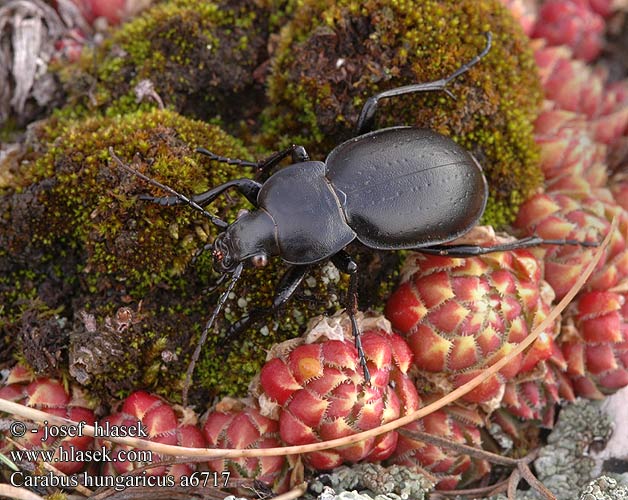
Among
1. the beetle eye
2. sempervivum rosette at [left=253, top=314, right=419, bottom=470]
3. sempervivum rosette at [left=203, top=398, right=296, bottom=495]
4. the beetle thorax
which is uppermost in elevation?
the beetle thorax

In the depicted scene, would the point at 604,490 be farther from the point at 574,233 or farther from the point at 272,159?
the point at 272,159

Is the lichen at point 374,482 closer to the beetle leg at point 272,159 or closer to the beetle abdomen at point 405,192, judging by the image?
the beetle abdomen at point 405,192

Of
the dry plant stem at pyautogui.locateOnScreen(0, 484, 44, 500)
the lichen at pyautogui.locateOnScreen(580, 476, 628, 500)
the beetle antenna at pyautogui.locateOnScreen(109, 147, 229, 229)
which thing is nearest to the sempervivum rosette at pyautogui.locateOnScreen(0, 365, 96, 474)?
the dry plant stem at pyautogui.locateOnScreen(0, 484, 44, 500)

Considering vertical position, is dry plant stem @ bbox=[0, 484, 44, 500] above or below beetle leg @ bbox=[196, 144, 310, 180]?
below

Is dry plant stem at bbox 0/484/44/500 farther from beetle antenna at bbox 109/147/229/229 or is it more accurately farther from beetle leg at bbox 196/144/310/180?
beetle leg at bbox 196/144/310/180

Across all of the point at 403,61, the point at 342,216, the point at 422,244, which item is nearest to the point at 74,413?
the point at 342,216

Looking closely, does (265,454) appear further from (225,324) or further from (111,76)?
(111,76)
